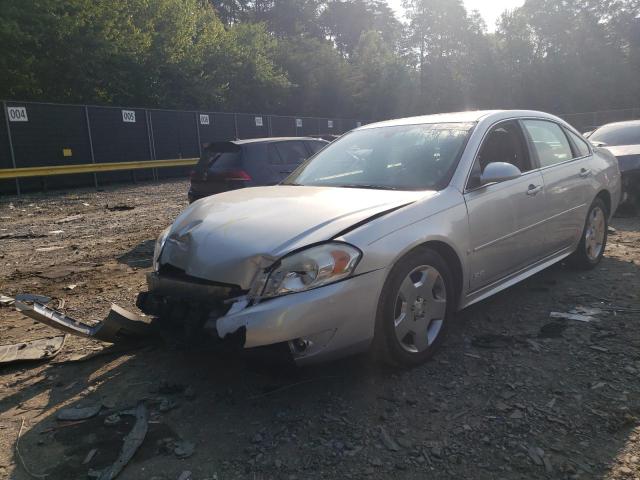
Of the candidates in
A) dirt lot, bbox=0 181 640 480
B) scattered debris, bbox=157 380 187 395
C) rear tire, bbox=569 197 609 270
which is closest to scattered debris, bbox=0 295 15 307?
dirt lot, bbox=0 181 640 480

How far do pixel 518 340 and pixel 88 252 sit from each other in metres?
5.72

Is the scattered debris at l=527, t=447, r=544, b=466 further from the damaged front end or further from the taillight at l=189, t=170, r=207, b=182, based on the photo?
the taillight at l=189, t=170, r=207, b=182

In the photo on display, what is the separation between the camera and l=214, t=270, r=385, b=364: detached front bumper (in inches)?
104

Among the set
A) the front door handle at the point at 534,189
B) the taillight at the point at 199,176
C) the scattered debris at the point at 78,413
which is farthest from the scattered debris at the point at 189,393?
the taillight at the point at 199,176

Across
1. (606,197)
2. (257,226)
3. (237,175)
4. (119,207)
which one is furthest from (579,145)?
(119,207)

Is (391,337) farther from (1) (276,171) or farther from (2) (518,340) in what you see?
(1) (276,171)

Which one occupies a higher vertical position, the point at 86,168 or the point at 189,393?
the point at 86,168

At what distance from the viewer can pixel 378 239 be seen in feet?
9.61

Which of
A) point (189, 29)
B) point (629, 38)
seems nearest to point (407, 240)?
point (189, 29)

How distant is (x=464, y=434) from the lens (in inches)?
101

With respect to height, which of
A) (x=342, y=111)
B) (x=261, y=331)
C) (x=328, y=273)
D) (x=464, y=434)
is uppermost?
(x=342, y=111)

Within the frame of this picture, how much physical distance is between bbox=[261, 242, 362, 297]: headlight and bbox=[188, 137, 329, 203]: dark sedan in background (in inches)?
182

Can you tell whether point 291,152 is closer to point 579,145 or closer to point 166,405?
point 579,145

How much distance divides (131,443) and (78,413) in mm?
531
